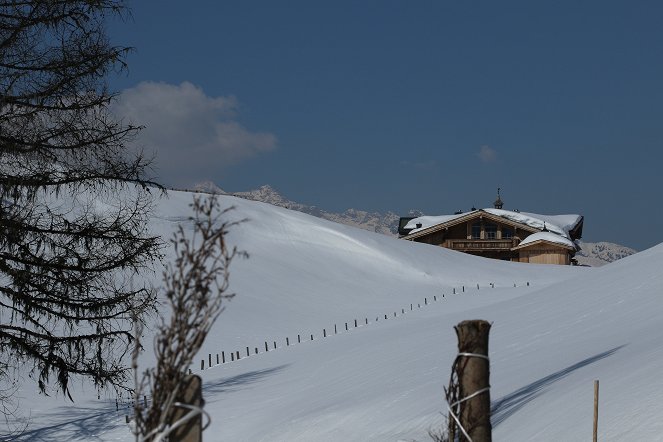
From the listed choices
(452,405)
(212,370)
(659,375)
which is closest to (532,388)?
(659,375)

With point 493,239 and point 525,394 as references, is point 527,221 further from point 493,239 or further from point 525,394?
point 525,394

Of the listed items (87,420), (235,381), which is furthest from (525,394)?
(235,381)

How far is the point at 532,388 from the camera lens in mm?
10500

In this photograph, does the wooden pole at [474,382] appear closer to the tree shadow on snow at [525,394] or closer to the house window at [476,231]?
the tree shadow on snow at [525,394]

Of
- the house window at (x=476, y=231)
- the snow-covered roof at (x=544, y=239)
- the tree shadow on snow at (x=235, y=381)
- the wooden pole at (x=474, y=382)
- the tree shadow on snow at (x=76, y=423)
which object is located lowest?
the tree shadow on snow at (x=76, y=423)

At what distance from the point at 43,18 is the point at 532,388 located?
8.63 metres

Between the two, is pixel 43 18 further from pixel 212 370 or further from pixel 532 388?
pixel 212 370

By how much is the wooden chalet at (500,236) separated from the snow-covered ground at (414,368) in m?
22.8

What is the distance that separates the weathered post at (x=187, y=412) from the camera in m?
3.89

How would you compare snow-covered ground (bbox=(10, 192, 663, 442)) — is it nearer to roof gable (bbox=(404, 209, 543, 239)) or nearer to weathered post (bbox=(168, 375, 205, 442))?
weathered post (bbox=(168, 375, 205, 442))

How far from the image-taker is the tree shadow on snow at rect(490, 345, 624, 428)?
377 inches

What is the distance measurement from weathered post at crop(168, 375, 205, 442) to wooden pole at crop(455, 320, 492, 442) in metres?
2.01

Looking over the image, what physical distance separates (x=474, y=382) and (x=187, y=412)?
2133 mm

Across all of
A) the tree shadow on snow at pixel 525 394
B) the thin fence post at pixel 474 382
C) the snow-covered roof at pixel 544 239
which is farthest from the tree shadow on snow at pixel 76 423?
the snow-covered roof at pixel 544 239
